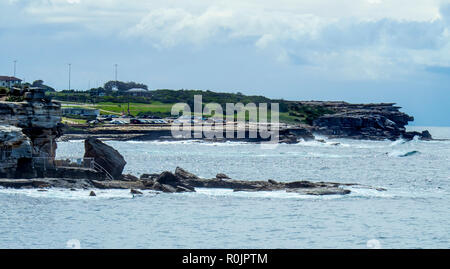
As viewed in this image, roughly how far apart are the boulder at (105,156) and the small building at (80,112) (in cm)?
11596

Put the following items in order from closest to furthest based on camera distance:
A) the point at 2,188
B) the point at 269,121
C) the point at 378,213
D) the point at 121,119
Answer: the point at 378,213, the point at 2,188, the point at 121,119, the point at 269,121

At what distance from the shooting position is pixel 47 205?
40.0 m

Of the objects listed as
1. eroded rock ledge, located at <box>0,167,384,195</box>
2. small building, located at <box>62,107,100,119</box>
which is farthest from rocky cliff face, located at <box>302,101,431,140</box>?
eroded rock ledge, located at <box>0,167,384,195</box>

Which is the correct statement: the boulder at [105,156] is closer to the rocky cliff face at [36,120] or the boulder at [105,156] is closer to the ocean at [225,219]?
the rocky cliff face at [36,120]

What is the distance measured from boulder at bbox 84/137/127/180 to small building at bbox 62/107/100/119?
115962mm

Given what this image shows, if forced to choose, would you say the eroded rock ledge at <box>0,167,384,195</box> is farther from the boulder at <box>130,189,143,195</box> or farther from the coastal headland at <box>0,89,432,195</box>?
the boulder at <box>130,189,143,195</box>

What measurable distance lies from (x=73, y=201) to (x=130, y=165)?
3522 centimetres

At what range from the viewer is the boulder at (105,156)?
161ft

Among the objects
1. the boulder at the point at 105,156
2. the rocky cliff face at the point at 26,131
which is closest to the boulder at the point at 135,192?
the boulder at the point at 105,156

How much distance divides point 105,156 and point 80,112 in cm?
12115

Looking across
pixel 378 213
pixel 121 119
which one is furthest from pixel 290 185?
pixel 121 119

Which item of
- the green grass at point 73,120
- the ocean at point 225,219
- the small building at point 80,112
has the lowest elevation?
the ocean at point 225,219

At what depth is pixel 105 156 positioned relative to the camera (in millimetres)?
49375
